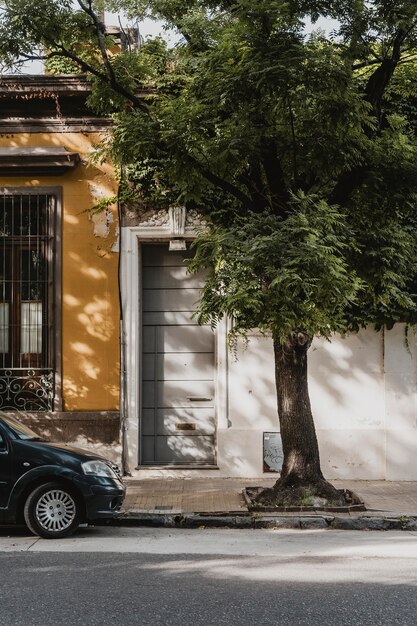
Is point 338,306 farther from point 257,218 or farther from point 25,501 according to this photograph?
point 25,501

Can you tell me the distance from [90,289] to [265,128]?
5142mm

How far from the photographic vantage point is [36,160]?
46.4ft

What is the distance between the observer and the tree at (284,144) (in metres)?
9.70

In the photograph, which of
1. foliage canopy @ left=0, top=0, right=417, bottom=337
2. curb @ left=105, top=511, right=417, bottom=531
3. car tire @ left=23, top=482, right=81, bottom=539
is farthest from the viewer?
curb @ left=105, top=511, right=417, bottom=531

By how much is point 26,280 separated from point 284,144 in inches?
225

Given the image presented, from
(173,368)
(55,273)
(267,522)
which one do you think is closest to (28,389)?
(55,273)

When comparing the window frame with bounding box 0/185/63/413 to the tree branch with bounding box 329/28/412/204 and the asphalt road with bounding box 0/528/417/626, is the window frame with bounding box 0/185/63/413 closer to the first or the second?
the asphalt road with bounding box 0/528/417/626

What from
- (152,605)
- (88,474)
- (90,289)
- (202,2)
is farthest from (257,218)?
(152,605)

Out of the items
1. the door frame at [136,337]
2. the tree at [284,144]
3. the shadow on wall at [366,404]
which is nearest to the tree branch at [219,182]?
the tree at [284,144]

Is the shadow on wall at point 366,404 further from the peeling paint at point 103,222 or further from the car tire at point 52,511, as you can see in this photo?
the car tire at point 52,511

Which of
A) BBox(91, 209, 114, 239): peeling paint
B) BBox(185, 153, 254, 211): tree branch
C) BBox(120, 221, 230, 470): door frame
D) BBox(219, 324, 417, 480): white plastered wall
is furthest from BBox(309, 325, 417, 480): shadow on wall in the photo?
BBox(91, 209, 114, 239): peeling paint

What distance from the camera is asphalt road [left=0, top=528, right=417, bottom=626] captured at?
5645 millimetres

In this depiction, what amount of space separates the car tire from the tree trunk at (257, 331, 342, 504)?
10.1 ft

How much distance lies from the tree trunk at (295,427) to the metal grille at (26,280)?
4706mm
